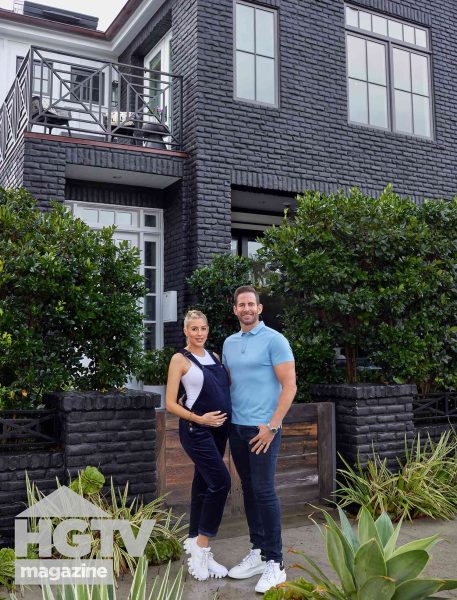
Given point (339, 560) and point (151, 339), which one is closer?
point (339, 560)

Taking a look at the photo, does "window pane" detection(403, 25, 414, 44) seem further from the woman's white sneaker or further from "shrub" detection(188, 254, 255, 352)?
the woman's white sneaker

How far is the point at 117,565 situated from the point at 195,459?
82 cm

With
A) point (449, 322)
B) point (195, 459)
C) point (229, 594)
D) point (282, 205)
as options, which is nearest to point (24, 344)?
point (195, 459)

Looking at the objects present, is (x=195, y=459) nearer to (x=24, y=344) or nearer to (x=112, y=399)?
(x=112, y=399)

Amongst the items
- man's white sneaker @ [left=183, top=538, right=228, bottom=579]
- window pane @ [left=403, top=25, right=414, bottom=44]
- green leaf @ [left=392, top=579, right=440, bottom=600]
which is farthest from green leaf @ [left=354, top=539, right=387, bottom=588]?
window pane @ [left=403, top=25, right=414, bottom=44]

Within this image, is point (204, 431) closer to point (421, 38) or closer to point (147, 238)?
point (147, 238)

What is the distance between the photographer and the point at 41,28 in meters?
11.4

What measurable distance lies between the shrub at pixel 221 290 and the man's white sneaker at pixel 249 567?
11.6ft

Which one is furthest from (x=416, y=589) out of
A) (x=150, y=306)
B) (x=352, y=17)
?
(x=352, y=17)

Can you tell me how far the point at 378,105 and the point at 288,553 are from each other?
26.8 feet

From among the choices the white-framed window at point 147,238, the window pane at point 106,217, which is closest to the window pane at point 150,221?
the white-framed window at point 147,238

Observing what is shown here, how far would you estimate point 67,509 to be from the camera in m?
4.12

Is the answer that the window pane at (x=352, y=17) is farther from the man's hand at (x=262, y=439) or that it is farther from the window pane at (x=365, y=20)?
the man's hand at (x=262, y=439)

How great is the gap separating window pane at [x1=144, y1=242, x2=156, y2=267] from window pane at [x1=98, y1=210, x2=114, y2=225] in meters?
0.65
